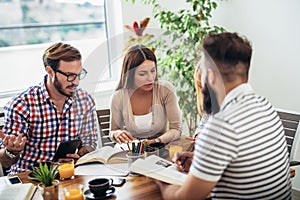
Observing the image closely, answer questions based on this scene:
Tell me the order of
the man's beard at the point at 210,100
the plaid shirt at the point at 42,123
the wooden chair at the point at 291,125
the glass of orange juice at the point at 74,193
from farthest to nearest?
1. the wooden chair at the point at 291,125
2. the plaid shirt at the point at 42,123
3. the glass of orange juice at the point at 74,193
4. the man's beard at the point at 210,100

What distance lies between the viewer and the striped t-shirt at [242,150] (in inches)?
42.8

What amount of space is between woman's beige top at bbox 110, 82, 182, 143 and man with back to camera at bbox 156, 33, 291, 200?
1.52 feet

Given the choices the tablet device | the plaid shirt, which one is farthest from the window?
the tablet device

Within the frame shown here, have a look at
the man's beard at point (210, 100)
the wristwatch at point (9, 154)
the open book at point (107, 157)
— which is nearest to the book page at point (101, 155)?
the open book at point (107, 157)

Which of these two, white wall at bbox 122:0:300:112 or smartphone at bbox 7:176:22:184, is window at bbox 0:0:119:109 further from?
smartphone at bbox 7:176:22:184

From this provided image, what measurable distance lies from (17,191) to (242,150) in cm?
82

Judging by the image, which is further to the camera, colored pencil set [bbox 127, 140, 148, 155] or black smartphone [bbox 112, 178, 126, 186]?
colored pencil set [bbox 127, 140, 148, 155]

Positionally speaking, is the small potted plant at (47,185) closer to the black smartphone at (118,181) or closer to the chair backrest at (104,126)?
the black smartphone at (118,181)

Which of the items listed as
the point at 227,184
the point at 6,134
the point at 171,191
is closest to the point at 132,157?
the point at 171,191

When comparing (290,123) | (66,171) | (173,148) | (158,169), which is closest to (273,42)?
(290,123)

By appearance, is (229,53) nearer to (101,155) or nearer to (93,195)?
(93,195)

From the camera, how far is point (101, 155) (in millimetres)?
1705

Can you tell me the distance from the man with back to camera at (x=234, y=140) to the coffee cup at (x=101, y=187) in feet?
0.84

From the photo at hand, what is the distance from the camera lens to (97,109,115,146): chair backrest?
1818mm
